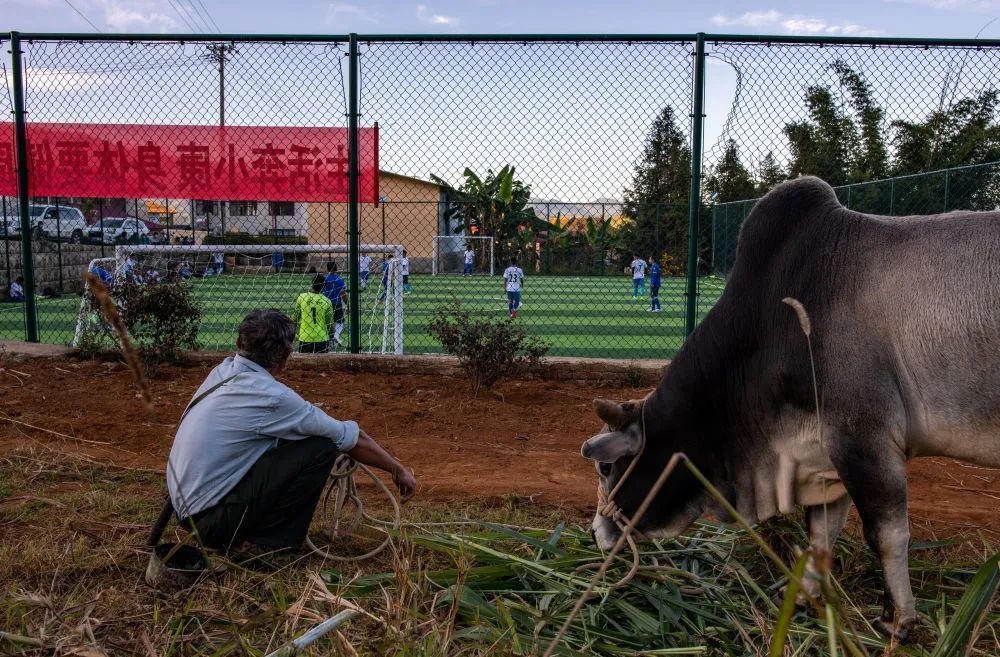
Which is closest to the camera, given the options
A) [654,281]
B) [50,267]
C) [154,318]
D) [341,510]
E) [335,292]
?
[341,510]

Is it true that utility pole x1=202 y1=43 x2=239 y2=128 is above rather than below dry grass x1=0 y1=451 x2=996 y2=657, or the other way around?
above

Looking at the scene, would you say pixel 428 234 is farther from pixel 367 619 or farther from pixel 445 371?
pixel 367 619

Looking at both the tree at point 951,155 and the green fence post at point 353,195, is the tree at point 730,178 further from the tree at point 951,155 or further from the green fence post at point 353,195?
the green fence post at point 353,195

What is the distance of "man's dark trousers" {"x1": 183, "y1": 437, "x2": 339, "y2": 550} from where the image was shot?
11.4 ft

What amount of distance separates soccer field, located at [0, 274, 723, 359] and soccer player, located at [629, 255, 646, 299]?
180 millimetres

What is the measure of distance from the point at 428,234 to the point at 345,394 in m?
9.00

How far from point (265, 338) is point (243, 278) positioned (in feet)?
30.0

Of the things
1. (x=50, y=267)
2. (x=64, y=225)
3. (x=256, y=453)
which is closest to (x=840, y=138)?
(x=256, y=453)

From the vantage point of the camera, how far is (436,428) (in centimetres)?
614

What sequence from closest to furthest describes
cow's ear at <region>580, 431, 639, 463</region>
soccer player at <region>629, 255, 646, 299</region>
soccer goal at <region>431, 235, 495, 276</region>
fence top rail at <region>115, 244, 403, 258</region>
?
cow's ear at <region>580, 431, 639, 463</region> → fence top rail at <region>115, 244, 403, 258</region> → soccer player at <region>629, 255, 646, 299</region> → soccer goal at <region>431, 235, 495, 276</region>

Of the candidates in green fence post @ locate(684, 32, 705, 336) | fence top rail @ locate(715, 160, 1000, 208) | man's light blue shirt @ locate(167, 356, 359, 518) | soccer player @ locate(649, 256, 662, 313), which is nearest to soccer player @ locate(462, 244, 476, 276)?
soccer player @ locate(649, 256, 662, 313)

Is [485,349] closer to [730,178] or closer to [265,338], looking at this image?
[265,338]

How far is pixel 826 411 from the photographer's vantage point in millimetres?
3094

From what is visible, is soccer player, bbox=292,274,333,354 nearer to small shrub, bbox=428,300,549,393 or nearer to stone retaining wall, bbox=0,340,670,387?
stone retaining wall, bbox=0,340,670,387
